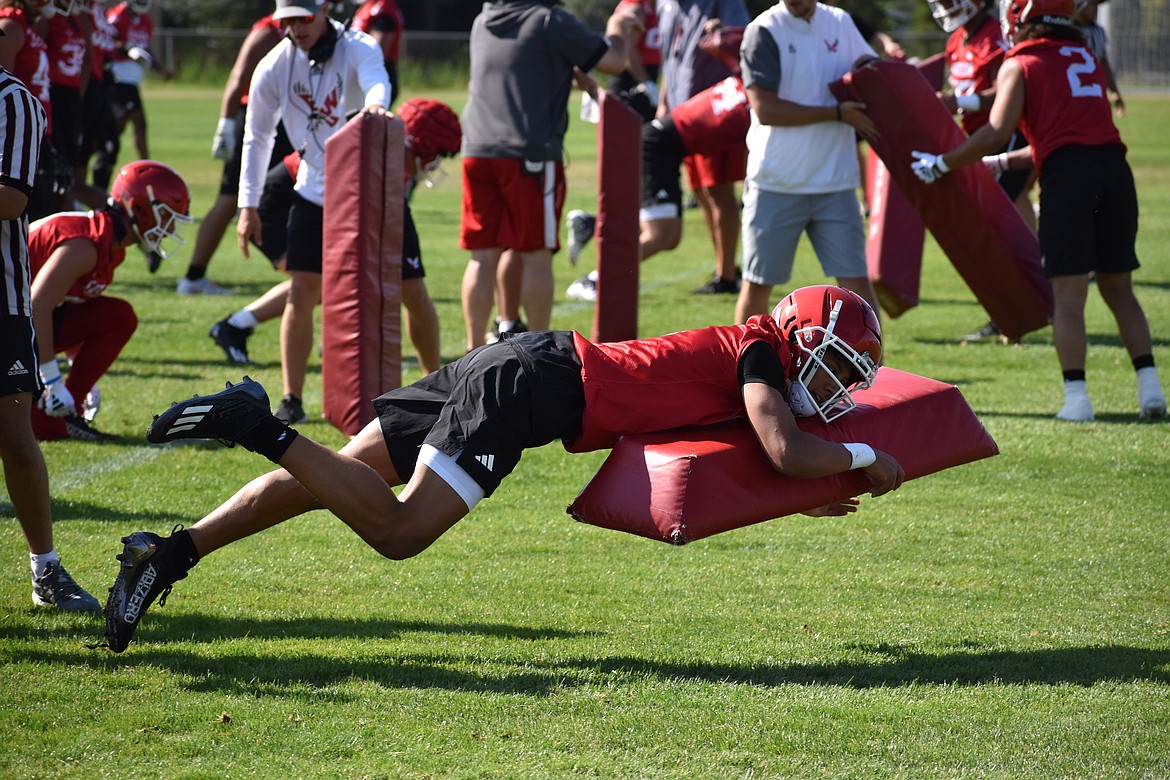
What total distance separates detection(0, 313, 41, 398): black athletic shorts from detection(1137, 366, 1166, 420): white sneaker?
17.0 feet

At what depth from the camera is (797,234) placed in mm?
7027

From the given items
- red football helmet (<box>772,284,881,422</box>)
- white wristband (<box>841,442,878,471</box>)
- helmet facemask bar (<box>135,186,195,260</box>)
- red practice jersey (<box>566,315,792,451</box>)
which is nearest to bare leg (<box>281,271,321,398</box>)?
helmet facemask bar (<box>135,186,195,260</box>)

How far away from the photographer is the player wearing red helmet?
6.58 meters

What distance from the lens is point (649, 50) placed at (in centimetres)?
1507

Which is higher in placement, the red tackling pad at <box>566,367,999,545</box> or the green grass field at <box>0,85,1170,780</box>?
the red tackling pad at <box>566,367,999,545</box>

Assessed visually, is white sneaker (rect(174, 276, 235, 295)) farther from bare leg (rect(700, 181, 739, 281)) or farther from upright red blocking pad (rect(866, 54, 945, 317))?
upright red blocking pad (rect(866, 54, 945, 317))

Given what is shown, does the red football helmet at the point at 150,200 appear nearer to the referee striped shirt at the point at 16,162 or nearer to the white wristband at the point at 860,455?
the referee striped shirt at the point at 16,162

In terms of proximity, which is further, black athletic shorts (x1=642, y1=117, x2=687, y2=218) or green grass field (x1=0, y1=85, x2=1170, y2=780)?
black athletic shorts (x1=642, y1=117, x2=687, y2=218)

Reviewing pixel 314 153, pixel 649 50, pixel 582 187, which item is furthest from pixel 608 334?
pixel 582 187

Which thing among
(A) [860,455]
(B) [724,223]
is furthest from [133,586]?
(B) [724,223]

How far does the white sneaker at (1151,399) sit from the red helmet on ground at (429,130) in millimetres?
3796

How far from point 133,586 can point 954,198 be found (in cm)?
494

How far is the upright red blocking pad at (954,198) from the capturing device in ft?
22.9

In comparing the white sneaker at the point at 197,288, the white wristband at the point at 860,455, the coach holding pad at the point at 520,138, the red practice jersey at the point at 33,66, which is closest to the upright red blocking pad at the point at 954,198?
the coach holding pad at the point at 520,138
